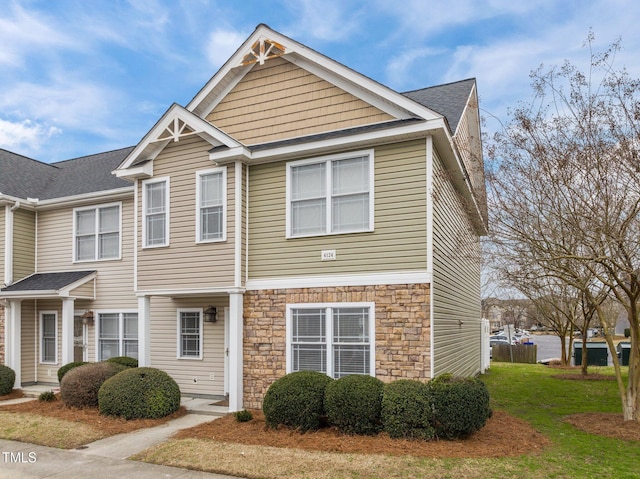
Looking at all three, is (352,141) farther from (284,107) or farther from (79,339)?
(79,339)

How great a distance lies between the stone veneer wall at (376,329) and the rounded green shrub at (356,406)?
101 cm

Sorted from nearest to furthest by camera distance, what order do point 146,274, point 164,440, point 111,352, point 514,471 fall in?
point 514,471 → point 164,440 → point 146,274 → point 111,352

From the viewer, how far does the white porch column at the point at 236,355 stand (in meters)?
11.0

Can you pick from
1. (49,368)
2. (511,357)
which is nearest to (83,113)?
(49,368)

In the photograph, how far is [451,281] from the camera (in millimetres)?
12578

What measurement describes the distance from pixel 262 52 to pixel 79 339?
9.85 meters

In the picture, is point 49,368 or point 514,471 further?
point 49,368

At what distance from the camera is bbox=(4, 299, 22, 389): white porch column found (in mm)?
15055

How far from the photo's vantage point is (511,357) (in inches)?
1105

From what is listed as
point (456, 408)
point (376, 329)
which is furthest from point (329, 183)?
point (456, 408)

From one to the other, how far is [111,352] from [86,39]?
962cm

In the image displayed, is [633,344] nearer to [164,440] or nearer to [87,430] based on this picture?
[164,440]

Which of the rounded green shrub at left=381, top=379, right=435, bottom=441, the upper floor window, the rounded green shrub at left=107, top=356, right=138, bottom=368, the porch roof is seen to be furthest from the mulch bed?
the porch roof

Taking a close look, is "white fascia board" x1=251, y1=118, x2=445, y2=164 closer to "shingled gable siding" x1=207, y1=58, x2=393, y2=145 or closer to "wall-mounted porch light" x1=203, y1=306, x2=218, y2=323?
"shingled gable siding" x1=207, y1=58, x2=393, y2=145
